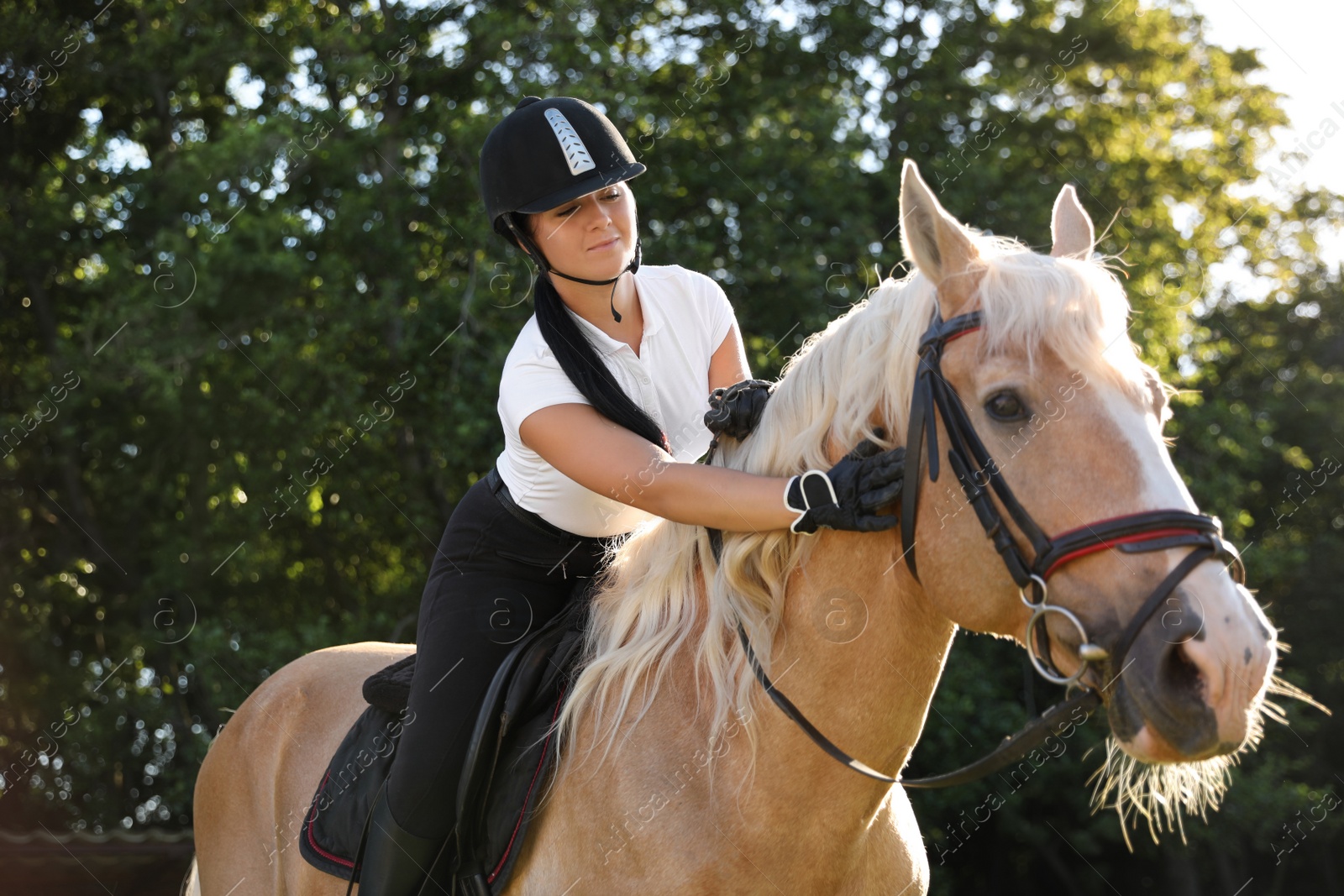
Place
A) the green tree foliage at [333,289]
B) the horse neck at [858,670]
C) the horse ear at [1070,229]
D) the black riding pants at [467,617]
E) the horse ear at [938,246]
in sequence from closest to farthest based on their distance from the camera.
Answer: the horse ear at [938,246]
the horse neck at [858,670]
the horse ear at [1070,229]
the black riding pants at [467,617]
the green tree foliage at [333,289]

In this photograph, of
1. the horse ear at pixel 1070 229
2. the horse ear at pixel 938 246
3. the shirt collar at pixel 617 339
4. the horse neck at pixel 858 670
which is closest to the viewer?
the horse ear at pixel 938 246

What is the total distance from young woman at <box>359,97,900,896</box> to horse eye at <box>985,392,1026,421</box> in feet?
2.20

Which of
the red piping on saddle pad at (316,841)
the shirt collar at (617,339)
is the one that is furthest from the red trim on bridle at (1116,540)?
the red piping on saddle pad at (316,841)

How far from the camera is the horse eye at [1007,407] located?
1998 millimetres

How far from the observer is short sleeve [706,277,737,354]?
3113 millimetres

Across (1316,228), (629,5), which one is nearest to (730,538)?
(629,5)

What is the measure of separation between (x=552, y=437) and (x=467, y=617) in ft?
2.06

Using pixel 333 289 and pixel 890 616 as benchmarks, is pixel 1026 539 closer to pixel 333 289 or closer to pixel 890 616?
pixel 890 616

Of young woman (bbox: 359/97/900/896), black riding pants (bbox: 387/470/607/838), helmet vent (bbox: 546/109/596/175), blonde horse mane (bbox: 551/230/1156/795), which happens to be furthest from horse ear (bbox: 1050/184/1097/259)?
black riding pants (bbox: 387/470/607/838)

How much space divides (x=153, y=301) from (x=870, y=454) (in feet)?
33.0

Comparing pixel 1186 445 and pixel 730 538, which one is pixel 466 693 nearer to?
pixel 730 538

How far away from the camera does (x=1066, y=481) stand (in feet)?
6.23

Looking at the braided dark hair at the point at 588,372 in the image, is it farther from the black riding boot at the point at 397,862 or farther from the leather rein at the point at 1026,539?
the black riding boot at the point at 397,862

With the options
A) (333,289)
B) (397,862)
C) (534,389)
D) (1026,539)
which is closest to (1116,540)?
(1026,539)
